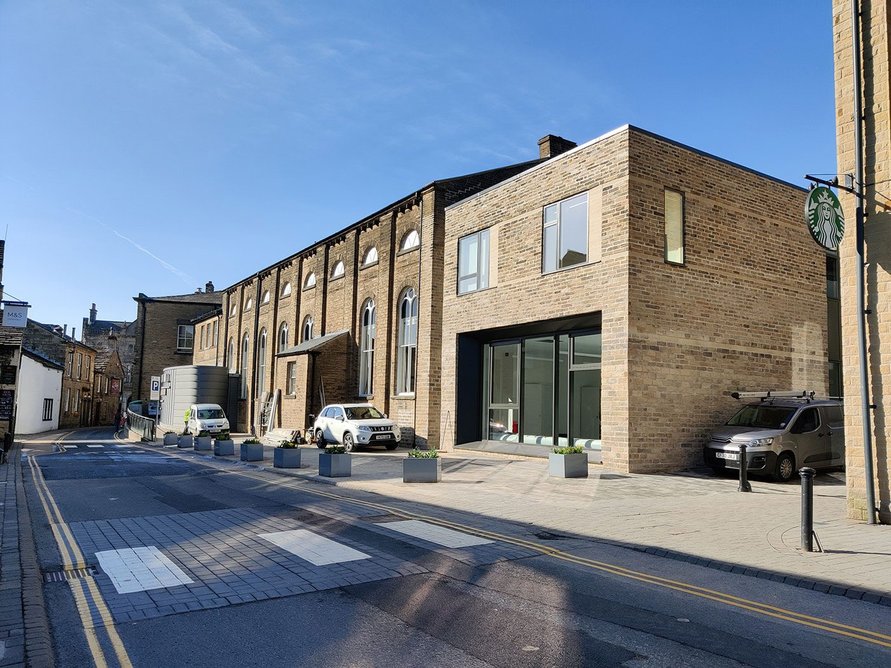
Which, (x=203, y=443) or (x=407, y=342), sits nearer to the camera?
(x=203, y=443)

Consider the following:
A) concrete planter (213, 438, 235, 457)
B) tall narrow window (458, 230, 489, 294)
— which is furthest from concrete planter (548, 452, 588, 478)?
concrete planter (213, 438, 235, 457)

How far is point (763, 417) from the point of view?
49.2ft

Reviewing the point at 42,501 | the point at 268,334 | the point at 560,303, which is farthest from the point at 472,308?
the point at 268,334

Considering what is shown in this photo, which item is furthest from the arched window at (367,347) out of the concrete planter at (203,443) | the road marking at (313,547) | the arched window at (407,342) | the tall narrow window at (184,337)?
the tall narrow window at (184,337)

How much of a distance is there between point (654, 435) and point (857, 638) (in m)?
10.9

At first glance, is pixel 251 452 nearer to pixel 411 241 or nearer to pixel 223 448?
pixel 223 448

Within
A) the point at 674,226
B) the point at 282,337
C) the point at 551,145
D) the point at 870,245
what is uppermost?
the point at 551,145

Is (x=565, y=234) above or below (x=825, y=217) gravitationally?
above

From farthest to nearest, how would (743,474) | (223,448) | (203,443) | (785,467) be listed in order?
(203,443) → (223,448) → (785,467) → (743,474)

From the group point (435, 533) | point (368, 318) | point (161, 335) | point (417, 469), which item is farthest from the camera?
point (161, 335)

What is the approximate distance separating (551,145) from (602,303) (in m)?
12.7

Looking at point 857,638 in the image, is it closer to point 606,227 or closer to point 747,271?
point 606,227

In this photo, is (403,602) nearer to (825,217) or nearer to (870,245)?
(825,217)

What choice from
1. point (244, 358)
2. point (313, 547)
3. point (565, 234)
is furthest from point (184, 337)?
point (313, 547)
